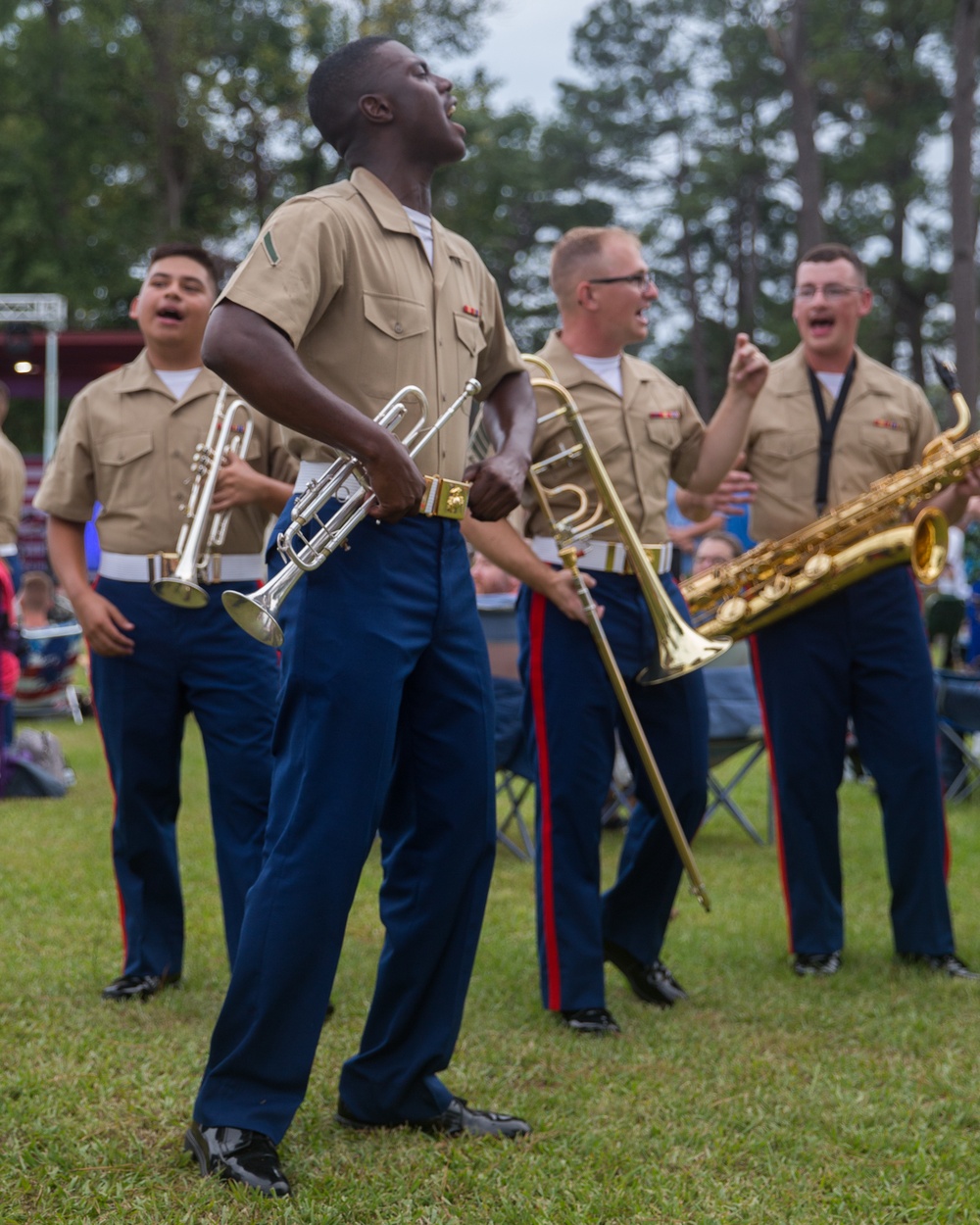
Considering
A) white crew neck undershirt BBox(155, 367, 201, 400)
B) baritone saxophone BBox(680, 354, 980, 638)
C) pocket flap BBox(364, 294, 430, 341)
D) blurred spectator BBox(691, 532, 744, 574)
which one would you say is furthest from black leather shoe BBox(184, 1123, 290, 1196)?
blurred spectator BBox(691, 532, 744, 574)

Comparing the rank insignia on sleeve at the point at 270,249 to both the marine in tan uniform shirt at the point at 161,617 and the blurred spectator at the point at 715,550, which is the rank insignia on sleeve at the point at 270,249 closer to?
the marine in tan uniform shirt at the point at 161,617

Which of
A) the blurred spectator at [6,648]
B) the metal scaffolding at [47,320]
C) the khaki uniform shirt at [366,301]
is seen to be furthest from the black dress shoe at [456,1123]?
the metal scaffolding at [47,320]

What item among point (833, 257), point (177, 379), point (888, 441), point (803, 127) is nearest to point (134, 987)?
point (177, 379)

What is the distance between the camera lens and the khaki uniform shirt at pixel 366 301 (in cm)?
285

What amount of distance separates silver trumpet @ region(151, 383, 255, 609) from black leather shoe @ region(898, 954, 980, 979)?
2.68 metres

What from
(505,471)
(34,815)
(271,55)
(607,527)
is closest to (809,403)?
(607,527)

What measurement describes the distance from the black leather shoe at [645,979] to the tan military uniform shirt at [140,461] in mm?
1683

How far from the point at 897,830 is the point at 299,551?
9.31 feet

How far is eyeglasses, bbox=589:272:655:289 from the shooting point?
14.8ft

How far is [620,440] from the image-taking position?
447 cm

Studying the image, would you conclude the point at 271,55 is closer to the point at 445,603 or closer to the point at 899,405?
the point at 899,405

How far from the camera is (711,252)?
3972 cm

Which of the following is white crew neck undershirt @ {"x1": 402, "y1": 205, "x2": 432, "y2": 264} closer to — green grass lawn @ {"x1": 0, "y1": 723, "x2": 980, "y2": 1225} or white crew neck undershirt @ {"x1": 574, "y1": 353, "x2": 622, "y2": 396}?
white crew neck undershirt @ {"x1": 574, "y1": 353, "x2": 622, "y2": 396}

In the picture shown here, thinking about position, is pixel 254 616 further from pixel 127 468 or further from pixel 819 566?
pixel 819 566
